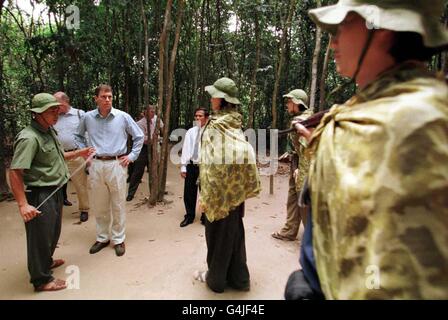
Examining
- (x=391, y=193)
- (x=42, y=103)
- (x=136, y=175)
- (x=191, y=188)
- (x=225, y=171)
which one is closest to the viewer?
(x=391, y=193)

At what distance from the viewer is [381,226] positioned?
0.77 meters

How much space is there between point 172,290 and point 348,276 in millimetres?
2616

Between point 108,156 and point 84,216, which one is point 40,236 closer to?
point 108,156

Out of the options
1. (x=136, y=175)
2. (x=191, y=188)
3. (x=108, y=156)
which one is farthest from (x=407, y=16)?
(x=136, y=175)

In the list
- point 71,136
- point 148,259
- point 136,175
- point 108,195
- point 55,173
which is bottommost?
point 148,259

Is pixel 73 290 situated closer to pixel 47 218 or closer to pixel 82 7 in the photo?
pixel 47 218

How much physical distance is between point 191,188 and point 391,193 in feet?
14.8

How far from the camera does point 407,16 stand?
89 cm

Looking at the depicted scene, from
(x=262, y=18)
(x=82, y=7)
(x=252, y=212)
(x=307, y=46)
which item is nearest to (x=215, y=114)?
(x=252, y=212)

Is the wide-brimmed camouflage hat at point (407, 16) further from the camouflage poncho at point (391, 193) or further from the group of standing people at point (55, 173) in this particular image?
the group of standing people at point (55, 173)

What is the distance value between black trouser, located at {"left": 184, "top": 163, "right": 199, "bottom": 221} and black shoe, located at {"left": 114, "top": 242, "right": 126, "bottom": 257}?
1328mm

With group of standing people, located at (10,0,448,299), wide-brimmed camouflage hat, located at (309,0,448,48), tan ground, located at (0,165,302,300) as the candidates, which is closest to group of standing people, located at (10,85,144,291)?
tan ground, located at (0,165,302,300)

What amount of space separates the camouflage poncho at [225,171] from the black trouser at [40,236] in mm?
1493

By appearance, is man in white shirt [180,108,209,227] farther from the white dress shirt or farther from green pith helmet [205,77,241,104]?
green pith helmet [205,77,241,104]
